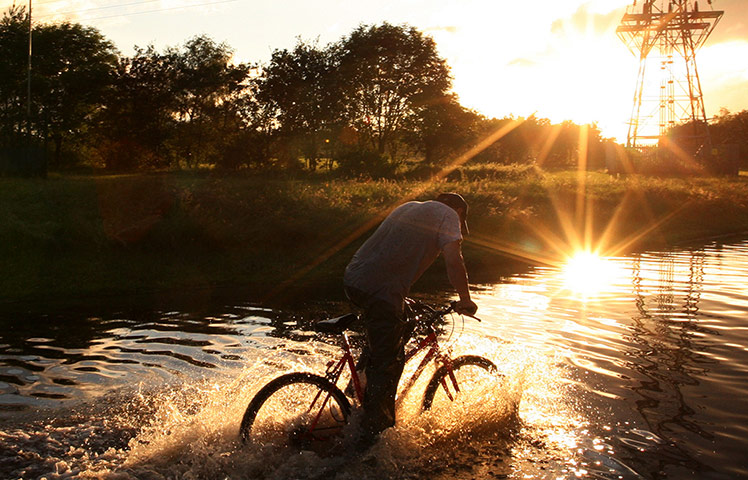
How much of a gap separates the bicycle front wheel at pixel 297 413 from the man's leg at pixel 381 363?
0.26 m

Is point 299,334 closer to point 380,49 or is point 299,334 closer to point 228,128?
point 228,128

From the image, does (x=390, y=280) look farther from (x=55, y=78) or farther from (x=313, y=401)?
(x=55, y=78)

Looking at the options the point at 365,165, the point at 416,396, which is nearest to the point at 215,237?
the point at 416,396

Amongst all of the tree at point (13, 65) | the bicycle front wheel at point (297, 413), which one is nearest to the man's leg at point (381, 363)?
the bicycle front wheel at point (297, 413)

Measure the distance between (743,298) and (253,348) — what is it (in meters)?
11.1

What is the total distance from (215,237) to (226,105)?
2889 centimetres

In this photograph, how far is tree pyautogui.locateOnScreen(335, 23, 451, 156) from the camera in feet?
186

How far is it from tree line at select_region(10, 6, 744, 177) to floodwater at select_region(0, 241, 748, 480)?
27.2 meters

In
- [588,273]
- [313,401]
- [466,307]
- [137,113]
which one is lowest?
[588,273]

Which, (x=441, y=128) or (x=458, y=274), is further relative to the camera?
(x=441, y=128)

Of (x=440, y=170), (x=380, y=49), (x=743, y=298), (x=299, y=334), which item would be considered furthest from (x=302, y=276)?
(x=380, y=49)

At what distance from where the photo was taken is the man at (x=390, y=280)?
5.98 meters

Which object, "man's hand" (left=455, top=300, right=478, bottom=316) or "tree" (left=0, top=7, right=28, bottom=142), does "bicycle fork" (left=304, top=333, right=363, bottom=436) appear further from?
"tree" (left=0, top=7, right=28, bottom=142)

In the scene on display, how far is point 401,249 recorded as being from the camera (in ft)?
19.8
